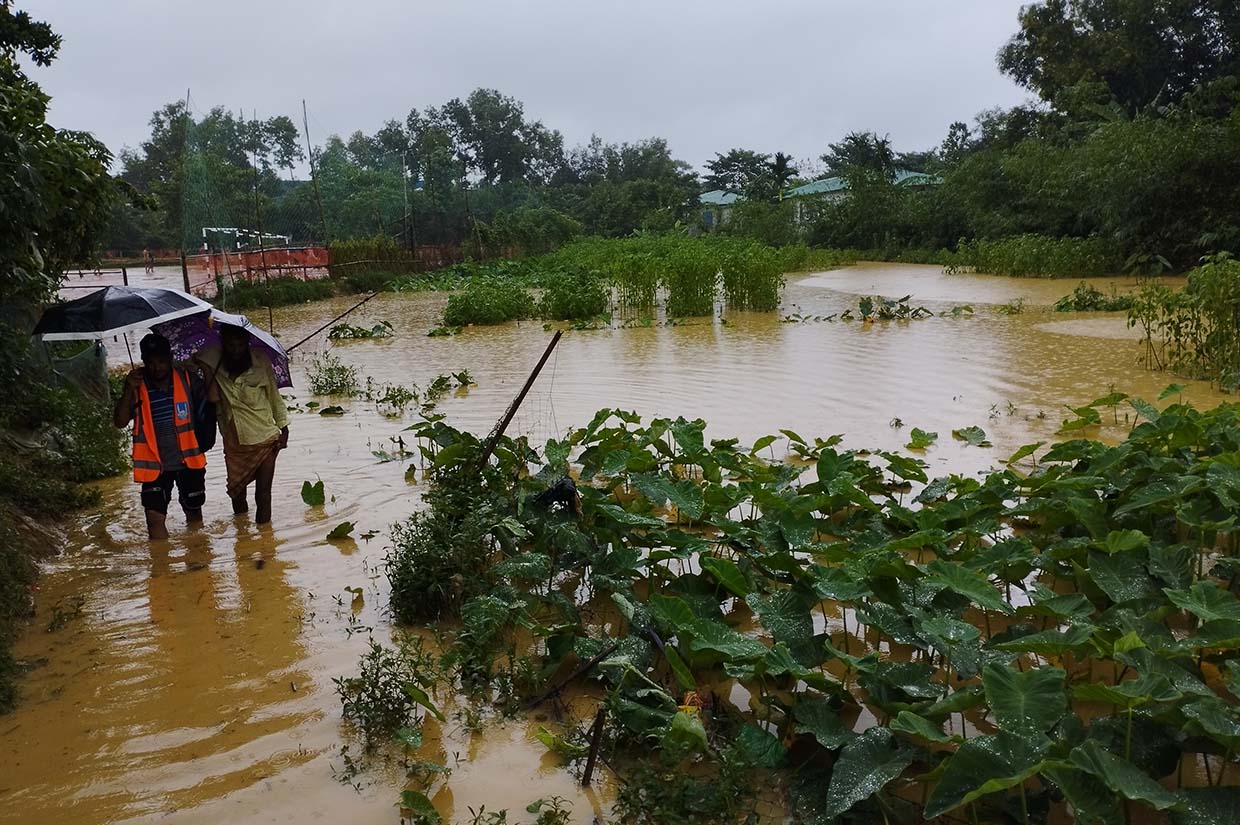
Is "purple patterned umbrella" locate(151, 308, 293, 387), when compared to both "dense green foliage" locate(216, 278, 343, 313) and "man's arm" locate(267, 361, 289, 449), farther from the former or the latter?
"dense green foliage" locate(216, 278, 343, 313)

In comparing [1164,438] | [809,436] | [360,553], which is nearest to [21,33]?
[360,553]

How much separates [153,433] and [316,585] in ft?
4.79

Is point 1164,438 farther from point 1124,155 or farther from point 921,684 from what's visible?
point 1124,155

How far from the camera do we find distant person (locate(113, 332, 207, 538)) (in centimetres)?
499

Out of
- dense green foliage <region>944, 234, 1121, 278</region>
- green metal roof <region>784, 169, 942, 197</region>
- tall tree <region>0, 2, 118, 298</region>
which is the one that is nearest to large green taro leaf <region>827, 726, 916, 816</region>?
tall tree <region>0, 2, 118, 298</region>

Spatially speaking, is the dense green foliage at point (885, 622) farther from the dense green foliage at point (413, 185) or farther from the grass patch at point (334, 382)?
the dense green foliage at point (413, 185)

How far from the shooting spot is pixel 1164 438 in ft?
15.1

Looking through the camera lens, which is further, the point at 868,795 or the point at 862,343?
the point at 862,343

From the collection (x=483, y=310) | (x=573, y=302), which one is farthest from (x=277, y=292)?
(x=573, y=302)

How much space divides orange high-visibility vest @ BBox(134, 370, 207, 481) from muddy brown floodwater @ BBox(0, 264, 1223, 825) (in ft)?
1.60

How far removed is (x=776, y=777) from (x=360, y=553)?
305 cm

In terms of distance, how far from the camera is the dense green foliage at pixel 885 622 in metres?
2.32

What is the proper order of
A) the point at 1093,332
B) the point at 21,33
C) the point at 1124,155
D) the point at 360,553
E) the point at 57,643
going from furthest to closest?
1. the point at 1124,155
2. the point at 1093,332
3. the point at 21,33
4. the point at 360,553
5. the point at 57,643

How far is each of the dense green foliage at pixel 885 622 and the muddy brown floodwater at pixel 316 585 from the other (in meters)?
A: 0.46
